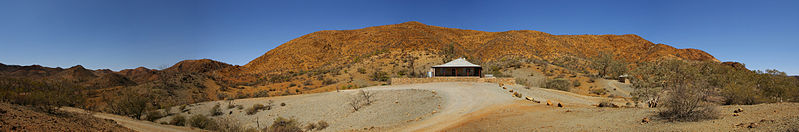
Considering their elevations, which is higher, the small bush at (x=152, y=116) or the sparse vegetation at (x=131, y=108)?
the sparse vegetation at (x=131, y=108)

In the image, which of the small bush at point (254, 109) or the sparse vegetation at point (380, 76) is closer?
the small bush at point (254, 109)

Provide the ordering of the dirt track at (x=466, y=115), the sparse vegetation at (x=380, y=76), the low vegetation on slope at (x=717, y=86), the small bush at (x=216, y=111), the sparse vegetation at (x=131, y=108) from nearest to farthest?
the dirt track at (x=466, y=115) < the low vegetation on slope at (x=717, y=86) < the sparse vegetation at (x=131, y=108) < the small bush at (x=216, y=111) < the sparse vegetation at (x=380, y=76)

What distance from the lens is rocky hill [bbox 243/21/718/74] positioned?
4988 centimetres

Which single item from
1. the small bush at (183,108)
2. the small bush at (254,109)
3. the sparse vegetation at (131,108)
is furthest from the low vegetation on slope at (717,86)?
the small bush at (183,108)

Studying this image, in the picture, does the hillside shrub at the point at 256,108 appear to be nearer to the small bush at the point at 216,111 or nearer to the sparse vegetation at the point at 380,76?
the small bush at the point at 216,111

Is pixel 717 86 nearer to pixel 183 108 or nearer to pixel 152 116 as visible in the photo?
pixel 152 116

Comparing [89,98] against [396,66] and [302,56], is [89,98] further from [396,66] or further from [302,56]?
[302,56]

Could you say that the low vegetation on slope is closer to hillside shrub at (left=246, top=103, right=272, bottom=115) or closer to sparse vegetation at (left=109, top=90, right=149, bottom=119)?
hillside shrub at (left=246, top=103, right=272, bottom=115)

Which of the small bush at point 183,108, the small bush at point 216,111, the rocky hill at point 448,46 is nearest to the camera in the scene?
the small bush at point 216,111

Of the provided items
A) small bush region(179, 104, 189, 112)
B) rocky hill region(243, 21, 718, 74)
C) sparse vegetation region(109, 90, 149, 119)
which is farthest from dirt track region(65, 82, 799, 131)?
rocky hill region(243, 21, 718, 74)

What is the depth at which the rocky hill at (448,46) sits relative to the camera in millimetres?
49875

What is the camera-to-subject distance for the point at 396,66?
39.6m

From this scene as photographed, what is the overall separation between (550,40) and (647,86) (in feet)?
164

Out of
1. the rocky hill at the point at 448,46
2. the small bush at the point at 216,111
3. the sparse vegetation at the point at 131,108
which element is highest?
the rocky hill at the point at 448,46
